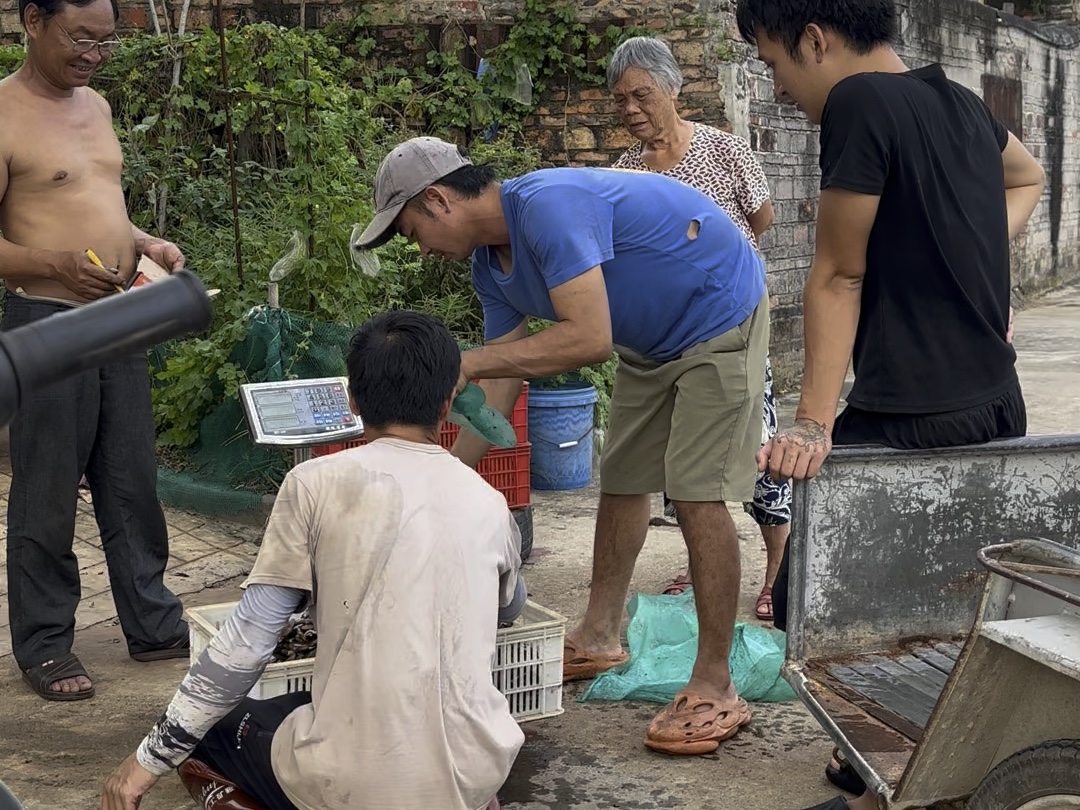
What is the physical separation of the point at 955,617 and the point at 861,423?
53 centimetres

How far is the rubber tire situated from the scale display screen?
1.54 m

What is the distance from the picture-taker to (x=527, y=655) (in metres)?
3.75

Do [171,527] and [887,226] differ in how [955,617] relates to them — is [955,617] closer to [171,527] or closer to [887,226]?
[887,226]

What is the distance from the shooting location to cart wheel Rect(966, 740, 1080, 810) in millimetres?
2322

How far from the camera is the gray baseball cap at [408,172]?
3.58 m

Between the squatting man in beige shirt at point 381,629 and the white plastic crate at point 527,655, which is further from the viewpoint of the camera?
the white plastic crate at point 527,655

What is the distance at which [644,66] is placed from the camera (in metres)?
5.14

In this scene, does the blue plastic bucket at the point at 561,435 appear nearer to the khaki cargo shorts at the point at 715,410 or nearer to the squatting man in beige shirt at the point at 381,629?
the khaki cargo shorts at the point at 715,410

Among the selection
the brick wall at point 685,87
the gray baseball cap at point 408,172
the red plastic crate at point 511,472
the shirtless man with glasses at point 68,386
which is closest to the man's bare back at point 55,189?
the shirtless man with glasses at point 68,386

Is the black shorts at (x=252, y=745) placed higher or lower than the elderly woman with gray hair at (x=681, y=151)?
lower

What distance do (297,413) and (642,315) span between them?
113 cm

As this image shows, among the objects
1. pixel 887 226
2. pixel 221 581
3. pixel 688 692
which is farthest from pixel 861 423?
pixel 221 581

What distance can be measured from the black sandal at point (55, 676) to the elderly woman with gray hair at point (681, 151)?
2182 mm

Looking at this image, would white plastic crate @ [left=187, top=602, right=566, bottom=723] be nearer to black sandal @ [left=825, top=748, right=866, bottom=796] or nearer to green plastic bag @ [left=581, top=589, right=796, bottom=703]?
green plastic bag @ [left=581, top=589, right=796, bottom=703]
